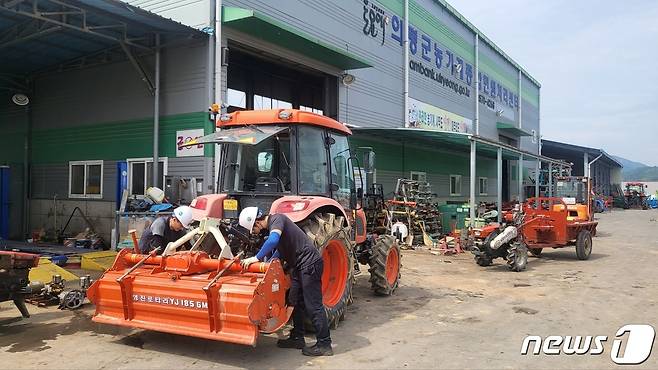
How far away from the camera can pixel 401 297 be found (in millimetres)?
8336

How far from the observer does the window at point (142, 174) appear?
42.0 feet

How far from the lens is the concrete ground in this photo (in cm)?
517

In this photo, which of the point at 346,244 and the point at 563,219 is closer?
the point at 346,244

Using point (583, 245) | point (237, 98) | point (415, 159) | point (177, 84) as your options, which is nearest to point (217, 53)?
point (177, 84)

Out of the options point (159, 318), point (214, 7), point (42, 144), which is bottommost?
point (159, 318)

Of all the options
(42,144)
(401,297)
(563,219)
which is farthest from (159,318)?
(42,144)

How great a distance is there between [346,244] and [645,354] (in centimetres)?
343

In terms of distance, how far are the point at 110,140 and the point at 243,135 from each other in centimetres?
914

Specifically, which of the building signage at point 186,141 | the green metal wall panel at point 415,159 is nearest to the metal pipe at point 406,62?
the green metal wall panel at point 415,159

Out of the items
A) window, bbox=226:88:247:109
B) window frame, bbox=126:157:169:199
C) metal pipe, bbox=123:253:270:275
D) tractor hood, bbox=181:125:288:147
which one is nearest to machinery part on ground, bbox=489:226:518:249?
tractor hood, bbox=181:125:288:147

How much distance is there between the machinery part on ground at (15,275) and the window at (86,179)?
331 inches

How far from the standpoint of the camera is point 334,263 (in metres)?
6.56

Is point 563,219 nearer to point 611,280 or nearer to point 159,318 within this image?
point 611,280

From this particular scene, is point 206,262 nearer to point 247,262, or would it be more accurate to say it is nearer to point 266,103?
point 247,262
